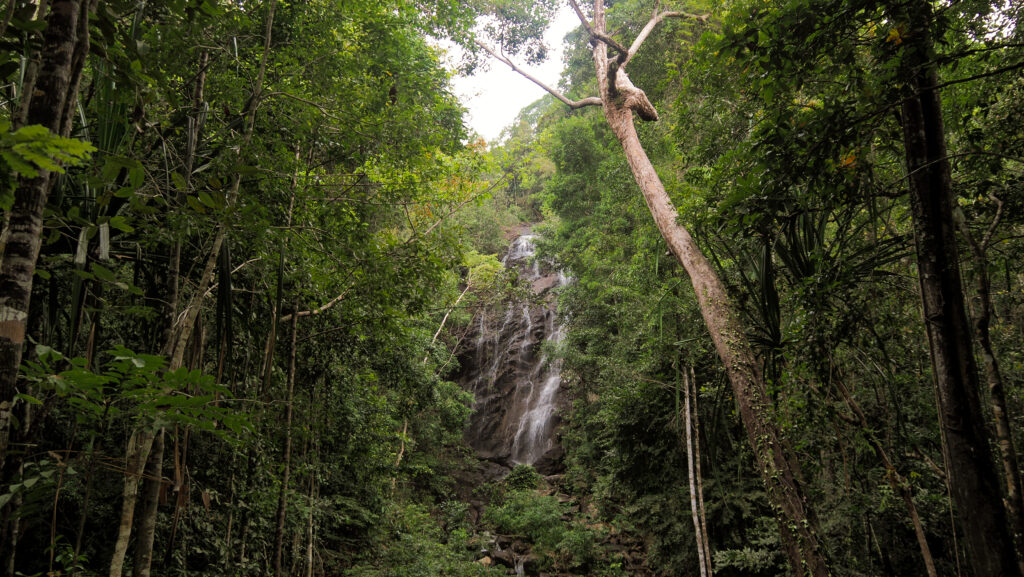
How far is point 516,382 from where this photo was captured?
56.2ft

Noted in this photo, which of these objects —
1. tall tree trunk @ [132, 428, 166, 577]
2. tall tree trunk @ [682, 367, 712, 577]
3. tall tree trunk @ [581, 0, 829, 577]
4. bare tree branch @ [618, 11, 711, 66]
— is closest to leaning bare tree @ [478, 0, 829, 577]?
tall tree trunk @ [581, 0, 829, 577]

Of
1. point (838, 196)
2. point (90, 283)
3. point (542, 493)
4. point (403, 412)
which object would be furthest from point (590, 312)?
point (90, 283)

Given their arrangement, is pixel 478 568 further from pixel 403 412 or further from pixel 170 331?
pixel 170 331

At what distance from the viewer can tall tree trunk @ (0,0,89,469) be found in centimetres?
105

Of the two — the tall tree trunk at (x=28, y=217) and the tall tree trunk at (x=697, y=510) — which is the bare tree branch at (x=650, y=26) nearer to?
the tall tree trunk at (x=697, y=510)

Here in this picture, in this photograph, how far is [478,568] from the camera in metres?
7.68

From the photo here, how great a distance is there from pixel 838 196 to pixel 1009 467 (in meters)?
1.33

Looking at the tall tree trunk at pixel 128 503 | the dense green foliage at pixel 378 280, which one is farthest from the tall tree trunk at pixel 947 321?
the tall tree trunk at pixel 128 503

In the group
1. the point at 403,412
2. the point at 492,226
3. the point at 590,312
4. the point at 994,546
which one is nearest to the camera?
the point at 994,546

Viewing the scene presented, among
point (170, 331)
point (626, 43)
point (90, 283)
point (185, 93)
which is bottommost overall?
point (170, 331)

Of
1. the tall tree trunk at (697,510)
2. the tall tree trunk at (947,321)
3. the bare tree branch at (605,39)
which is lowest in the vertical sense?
the tall tree trunk at (697,510)

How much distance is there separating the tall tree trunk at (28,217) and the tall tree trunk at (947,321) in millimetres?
2584

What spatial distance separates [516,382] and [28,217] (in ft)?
54.2

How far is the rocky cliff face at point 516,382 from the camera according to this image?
50.5ft
